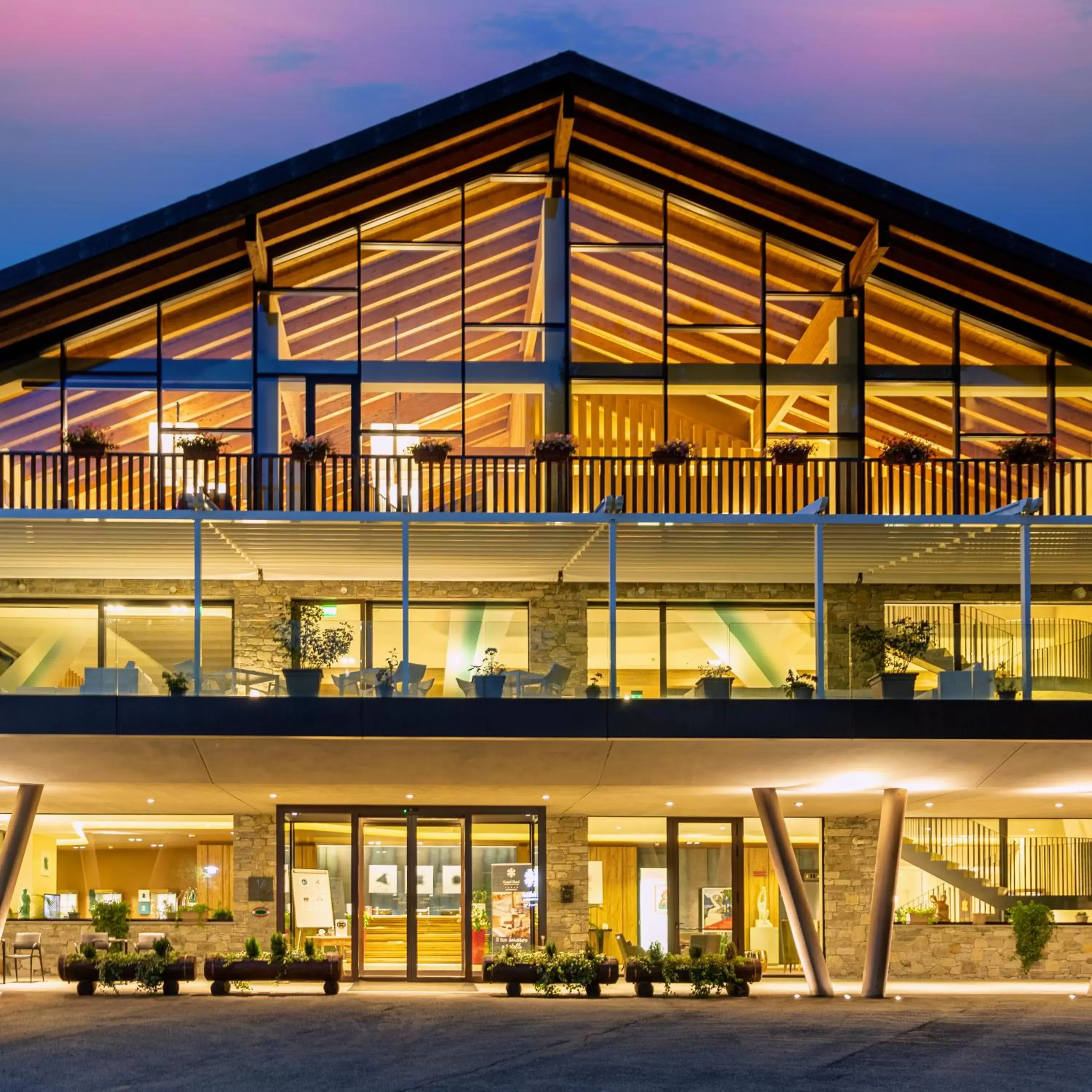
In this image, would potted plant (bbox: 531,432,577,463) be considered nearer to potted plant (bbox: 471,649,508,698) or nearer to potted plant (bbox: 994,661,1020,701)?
potted plant (bbox: 471,649,508,698)

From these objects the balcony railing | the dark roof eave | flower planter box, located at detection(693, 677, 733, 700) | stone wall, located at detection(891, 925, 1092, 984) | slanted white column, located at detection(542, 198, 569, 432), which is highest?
the dark roof eave

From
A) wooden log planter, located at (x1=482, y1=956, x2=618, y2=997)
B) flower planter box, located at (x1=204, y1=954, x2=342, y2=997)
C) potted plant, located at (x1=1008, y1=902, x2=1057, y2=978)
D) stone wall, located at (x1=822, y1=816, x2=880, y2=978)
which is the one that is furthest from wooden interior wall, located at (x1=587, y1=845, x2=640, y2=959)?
potted plant, located at (x1=1008, y1=902, x2=1057, y2=978)

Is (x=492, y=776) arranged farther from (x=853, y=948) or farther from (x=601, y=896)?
(x=853, y=948)

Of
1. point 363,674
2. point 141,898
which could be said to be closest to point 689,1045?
point 363,674

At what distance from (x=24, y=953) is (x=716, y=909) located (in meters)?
10.2

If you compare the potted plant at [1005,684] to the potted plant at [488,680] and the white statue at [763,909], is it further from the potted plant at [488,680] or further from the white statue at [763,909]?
the white statue at [763,909]

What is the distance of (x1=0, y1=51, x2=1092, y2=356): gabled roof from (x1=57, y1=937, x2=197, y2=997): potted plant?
333 inches

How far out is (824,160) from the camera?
897 inches

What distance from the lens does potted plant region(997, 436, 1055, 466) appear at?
23.0m

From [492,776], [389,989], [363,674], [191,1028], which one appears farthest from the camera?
[389,989]

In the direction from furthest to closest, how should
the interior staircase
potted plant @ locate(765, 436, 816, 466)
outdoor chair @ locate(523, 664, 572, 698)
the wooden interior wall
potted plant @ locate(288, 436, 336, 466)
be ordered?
1. the interior staircase
2. the wooden interior wall
3. potted plant @ locate(765, 436, 816, 466)
4. potted plant @ locate(288, 436, 336, 466)
5. outdoor chair @ locate(523, 664, 572, 698)

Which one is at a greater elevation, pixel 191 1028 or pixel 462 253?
pixel 462 253

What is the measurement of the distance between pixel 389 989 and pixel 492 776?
3937 millimetres

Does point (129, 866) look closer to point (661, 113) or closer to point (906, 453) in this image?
point (906, 453)
